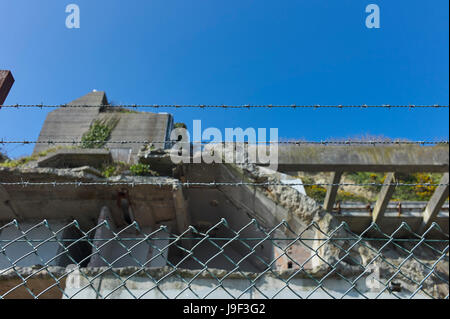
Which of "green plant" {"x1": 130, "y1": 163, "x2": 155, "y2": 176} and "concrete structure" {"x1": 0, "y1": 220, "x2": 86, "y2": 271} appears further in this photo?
"green plant" {"x1": 130, "y1": 163, "x2": 155, "y2": 176}

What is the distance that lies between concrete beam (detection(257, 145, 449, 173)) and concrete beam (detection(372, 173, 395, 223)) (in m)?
0.48

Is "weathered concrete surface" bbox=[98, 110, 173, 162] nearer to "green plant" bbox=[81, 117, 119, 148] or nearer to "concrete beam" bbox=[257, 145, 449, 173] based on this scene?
"green plant" bbox=[81, 117, 119, 148]

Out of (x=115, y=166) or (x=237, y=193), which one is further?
(x=115, y=166)

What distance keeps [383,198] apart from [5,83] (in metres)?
7.51

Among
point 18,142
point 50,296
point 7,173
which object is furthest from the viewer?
point 7,173

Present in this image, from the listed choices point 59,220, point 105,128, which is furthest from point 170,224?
point 105,128

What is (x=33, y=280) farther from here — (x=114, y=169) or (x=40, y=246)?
(x=114, y=169)

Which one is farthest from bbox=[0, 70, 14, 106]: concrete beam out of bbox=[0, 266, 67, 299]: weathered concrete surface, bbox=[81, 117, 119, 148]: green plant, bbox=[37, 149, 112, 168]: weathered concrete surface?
bbox=[81, 117, 119, 148]: green plant

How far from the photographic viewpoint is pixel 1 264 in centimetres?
448

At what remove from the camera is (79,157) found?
401 inches

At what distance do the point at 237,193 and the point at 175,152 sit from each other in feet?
5.14

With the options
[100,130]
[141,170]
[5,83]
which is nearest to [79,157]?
[141,170]

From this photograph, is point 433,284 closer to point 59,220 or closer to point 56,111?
point 59,220

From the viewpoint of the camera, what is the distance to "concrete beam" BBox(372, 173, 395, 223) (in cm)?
784
